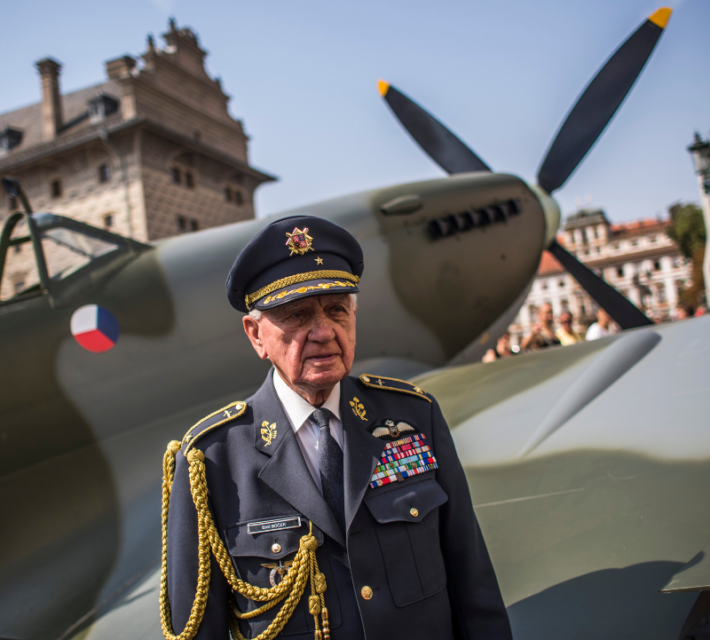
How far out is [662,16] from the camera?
5422mm

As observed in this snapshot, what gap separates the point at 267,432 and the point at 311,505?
0.24m

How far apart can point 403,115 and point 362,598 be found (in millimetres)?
6299

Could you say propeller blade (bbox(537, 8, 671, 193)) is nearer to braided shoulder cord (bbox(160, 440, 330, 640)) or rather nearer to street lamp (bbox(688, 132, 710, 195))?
braided shoulder cord (bbox(160, 440, 330, 640))

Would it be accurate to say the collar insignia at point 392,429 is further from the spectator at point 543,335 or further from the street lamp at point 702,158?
the street lamp at point 702,158

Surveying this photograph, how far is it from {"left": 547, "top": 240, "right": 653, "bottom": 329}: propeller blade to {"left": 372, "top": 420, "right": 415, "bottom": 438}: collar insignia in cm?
464

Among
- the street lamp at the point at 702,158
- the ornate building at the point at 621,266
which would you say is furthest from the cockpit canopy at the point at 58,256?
Result: the ornate building at the point at 621,266

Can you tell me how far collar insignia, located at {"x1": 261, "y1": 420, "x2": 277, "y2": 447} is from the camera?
1.51m

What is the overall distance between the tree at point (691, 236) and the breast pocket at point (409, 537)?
49.9m

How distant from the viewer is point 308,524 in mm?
1415

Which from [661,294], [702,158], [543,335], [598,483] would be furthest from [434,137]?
[661,294]

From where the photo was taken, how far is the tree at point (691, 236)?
44375 millimetres

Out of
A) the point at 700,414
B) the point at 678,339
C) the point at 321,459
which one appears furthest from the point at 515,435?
the point at 321,459

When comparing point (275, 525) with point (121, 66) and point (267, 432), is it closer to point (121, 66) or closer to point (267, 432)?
point (267, 432)

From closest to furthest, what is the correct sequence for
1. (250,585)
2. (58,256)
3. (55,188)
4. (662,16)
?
(250,585)
(58,256)
(662,16)
(55,188)
